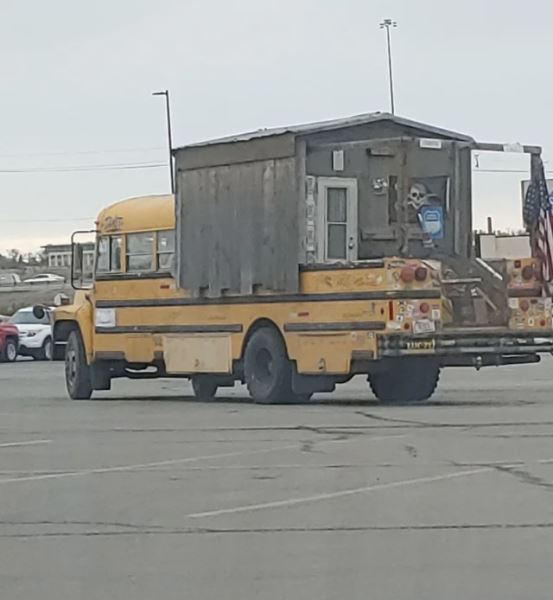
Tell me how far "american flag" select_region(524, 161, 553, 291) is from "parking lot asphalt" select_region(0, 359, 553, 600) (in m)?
2.00

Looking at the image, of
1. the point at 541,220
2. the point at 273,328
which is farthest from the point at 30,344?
the point at 541,220

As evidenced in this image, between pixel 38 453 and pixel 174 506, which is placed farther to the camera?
pixel 38 453

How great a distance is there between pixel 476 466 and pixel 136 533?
404cm

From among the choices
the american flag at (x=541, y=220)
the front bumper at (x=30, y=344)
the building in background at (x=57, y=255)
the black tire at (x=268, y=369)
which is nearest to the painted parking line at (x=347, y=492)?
the black tire at (x=268, y=369)

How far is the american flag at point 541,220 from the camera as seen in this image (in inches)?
855

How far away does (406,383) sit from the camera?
22719 millimetres

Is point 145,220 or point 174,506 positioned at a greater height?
point 145,220

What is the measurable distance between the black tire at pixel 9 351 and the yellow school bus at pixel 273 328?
63.4 ft

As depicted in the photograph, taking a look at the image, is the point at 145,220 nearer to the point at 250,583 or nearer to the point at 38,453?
the point at 38,453

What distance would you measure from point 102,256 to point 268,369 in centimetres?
429

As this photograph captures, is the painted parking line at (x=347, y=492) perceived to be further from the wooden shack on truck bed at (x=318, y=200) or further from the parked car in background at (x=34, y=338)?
the parked car in background at (x=34, y=338)

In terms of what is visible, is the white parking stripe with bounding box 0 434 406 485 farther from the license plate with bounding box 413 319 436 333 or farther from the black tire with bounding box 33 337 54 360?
the black tire with bounding box 33 337 54 360

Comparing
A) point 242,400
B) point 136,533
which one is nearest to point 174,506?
point 136,533

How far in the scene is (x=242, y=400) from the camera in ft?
78.5
